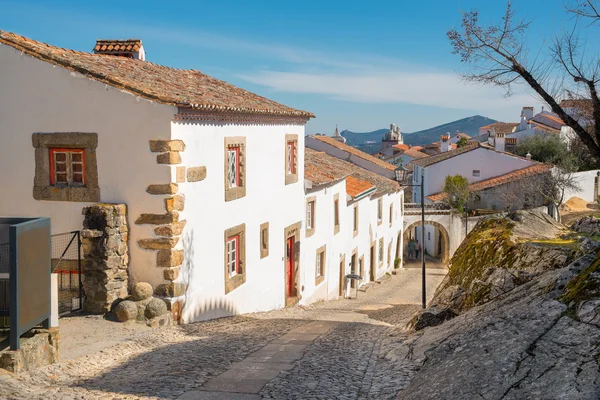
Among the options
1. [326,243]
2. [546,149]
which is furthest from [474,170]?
[326,243]

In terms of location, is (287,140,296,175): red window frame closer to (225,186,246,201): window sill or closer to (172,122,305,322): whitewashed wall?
(172,122,305,322): whitewashed wall

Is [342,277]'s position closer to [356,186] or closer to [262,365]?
[356,186]

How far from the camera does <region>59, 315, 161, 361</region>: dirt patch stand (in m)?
9.39

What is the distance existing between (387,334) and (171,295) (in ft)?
13.5

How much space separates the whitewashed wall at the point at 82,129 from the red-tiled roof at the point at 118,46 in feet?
12.5

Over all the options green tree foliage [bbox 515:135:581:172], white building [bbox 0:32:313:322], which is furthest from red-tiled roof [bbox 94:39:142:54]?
green tree foliage [bbox 515:135:581:172]

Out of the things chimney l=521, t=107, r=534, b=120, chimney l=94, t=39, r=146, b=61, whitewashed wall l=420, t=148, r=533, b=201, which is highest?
chimney l=521, t=107, r=534, b=120

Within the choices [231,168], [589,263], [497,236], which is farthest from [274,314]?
[589,263]

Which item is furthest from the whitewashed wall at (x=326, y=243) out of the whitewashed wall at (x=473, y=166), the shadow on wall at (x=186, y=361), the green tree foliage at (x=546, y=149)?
the green tree foliage at (x=546, y=149)

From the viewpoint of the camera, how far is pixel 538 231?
39.6 ft

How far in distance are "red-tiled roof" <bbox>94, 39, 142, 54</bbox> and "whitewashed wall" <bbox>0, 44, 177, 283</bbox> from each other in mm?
3796

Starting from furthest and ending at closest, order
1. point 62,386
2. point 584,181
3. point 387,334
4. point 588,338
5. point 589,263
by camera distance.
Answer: point 584,181
point 387,334
point 62,386
point 589,263
point 588,338

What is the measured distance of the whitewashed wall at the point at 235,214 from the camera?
12422 mm

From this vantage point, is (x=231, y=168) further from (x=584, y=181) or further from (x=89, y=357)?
(x=584, y=181)
